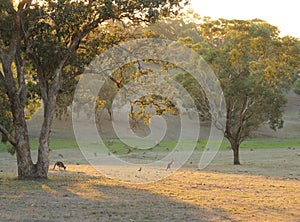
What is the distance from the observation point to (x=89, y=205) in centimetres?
1792

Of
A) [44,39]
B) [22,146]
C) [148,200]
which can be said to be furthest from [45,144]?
[148,200]

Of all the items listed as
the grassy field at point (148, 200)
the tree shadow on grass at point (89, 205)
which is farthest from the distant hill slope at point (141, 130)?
the tree shadow on grass at point (89, 205)

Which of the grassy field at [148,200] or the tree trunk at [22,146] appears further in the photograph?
the tree trunk at [22,146]

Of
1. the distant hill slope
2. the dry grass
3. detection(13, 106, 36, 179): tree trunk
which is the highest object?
the distant hill slope

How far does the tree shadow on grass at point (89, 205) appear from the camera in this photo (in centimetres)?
1553

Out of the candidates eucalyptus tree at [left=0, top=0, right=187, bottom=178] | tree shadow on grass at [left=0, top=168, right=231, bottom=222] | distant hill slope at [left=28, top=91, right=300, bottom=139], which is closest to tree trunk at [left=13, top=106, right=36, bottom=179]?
eucalyptus tree at [left=0, top=0, right=187, bottom=178]

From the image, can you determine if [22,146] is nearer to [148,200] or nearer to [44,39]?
[44,39]

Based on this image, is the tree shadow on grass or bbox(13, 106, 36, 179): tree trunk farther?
bbox(13, 106, 36, 179): tree trunk

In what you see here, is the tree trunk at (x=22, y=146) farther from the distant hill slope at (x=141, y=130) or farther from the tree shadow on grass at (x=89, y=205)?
the distant hill slope at (x=141, y=130)

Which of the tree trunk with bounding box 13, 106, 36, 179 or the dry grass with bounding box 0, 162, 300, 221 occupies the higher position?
the tree trunk with bounding box 13, 106, 36, 179

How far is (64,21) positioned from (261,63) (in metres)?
→ 25.6

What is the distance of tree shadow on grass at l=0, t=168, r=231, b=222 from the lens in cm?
1553

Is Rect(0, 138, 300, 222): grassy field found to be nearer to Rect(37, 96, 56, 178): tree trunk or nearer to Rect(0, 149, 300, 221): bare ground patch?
Rect(0, 149, 300, 221): bare ground patch

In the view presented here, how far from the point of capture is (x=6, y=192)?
21328 mm
